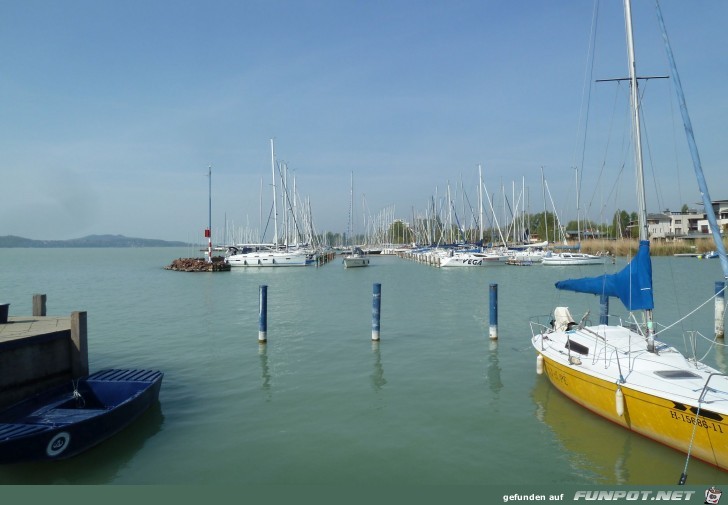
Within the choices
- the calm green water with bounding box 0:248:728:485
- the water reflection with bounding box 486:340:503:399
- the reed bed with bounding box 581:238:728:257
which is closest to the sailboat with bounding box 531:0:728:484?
the calm green water with bounding box 0:248:728:485

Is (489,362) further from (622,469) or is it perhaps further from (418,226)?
(418,226)

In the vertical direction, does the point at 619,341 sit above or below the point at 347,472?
above

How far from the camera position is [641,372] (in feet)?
38.3

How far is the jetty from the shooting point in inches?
479

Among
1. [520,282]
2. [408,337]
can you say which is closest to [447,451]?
[408,337]

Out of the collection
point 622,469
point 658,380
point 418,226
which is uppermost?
point 418,226

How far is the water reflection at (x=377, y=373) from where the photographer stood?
16078mm

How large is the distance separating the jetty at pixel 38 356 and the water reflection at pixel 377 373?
8.30m

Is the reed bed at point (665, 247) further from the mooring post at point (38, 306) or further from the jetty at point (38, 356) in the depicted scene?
the jetty at point (38, 356)

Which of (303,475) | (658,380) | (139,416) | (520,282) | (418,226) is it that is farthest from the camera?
(418,226)

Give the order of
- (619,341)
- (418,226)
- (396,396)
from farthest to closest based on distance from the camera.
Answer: (418,226), (396,396), (619,341)

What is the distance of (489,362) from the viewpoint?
735 inches

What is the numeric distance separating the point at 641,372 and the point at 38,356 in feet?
47.4

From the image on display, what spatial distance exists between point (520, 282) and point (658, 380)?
41950 millimetres
